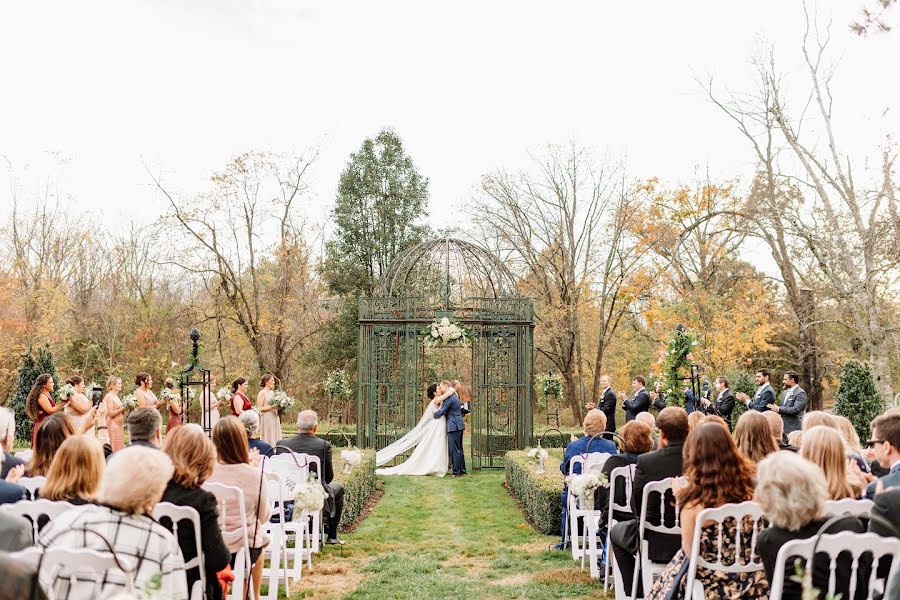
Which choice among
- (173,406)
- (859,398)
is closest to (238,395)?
(173,406)

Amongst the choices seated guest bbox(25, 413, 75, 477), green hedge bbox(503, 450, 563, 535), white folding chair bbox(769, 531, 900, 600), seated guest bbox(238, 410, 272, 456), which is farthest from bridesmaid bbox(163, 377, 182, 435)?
white folding chair bbox(769, 531, 900, 600)

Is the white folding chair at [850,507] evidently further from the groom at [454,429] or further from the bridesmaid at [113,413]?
the groom at [454,429]

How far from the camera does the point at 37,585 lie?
1476 millimetres

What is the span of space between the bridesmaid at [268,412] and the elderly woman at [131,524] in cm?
911

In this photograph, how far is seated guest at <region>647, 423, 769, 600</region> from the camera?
3.62m

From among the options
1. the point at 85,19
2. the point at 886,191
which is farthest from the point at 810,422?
the point at 886,191

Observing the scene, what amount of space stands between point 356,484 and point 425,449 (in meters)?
4.95

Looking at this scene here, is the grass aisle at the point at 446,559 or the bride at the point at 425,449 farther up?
the bride at the point at 425,449

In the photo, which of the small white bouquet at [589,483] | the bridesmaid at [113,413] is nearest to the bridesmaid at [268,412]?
the bridesmaid at [113,413]

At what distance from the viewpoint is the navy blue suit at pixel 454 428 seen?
Answer: 14.1 m

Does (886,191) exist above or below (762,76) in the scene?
below

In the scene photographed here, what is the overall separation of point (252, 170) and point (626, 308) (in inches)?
517

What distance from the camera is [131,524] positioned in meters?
2.82

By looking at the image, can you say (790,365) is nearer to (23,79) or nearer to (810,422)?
(810,422)
